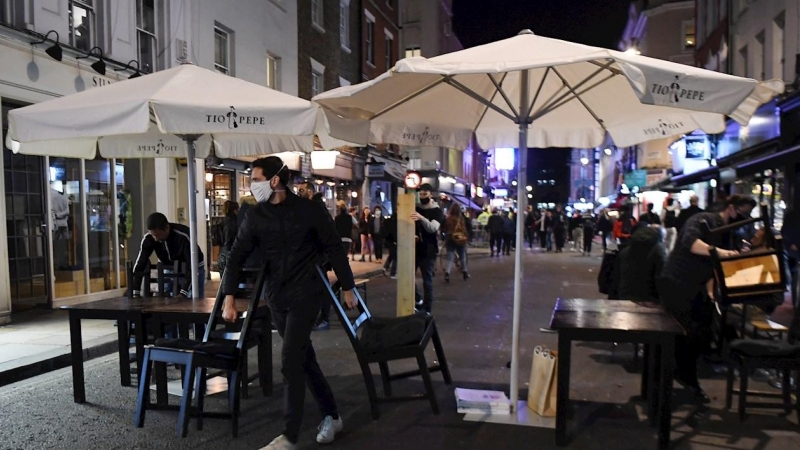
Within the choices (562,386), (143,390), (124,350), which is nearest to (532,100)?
(562,386)

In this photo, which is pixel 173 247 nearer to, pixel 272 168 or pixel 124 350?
pixel 124 350

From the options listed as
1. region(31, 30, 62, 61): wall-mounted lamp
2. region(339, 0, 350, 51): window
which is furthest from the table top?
Result: region(339, 0, 350, 51): window

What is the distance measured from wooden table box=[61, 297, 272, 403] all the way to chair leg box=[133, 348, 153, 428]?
1.57 feet

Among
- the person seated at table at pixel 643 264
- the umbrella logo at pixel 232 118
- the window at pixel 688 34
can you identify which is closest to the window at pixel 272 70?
the umbrella logo at pixel 232 118

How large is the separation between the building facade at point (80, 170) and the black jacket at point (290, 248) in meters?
5.44

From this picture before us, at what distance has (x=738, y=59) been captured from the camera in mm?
18141

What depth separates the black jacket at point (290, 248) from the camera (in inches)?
155

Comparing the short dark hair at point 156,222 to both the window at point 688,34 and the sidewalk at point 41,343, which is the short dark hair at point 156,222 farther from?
the window at point 688,34

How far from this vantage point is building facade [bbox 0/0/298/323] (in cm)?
878

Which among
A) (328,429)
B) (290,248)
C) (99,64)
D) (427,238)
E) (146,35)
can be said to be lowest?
Result: (328,429)

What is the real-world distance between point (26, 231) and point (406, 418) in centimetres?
792

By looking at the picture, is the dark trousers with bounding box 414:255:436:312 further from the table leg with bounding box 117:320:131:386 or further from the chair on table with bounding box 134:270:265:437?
the chair on table with bounding box 134:270:265:437

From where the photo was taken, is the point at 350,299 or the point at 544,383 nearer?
the point at 350,299

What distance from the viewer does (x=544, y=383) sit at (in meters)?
4.54
